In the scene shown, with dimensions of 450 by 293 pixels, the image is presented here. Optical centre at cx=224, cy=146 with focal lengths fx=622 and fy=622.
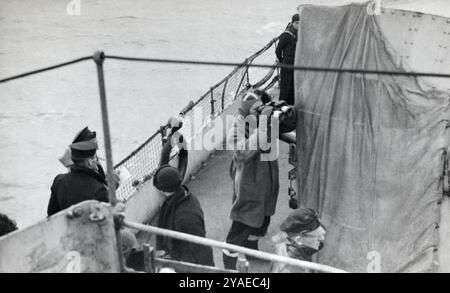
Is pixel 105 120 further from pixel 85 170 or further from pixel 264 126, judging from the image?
pixel 264 126

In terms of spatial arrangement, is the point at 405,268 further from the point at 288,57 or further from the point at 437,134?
the point at 288,57

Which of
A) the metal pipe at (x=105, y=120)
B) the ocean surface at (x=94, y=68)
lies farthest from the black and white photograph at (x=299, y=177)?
the ocean surface at (x=94, y=68)

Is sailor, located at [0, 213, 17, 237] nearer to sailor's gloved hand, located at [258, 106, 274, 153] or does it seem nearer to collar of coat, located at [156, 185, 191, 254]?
collar of coat, located at [156, 185, 191, 254]

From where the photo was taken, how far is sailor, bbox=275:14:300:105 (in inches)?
363

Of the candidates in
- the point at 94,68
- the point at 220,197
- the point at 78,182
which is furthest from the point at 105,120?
the point at 94,68

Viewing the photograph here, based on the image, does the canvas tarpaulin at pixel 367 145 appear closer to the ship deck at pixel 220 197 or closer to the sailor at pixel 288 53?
the ship deck at pixel 220 197

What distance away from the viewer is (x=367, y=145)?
644cm

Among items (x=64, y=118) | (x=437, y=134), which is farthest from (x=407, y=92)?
(x=64, y=118)

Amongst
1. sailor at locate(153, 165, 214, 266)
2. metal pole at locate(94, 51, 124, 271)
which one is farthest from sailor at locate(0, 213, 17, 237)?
metal pole at locate(94, 51, 124, 271)

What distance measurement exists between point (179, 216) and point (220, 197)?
3.45 meters

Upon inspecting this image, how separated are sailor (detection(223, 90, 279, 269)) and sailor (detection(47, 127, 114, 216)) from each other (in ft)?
5.03

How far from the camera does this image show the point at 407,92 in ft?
19.9
